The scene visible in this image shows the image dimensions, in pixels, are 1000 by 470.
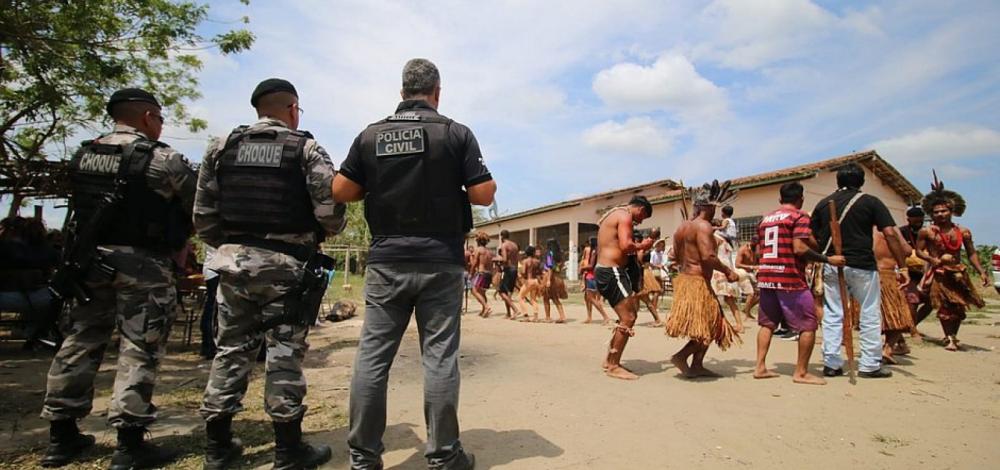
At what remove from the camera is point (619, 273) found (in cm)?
522

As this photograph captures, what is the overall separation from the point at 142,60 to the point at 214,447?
12.7m

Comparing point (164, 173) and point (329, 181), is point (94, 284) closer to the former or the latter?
point (164, 173)

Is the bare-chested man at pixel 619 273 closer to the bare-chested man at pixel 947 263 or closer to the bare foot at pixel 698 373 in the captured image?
the bare foot at pixel 698 373

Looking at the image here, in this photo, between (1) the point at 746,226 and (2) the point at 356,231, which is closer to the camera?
(1) the point at 746,226

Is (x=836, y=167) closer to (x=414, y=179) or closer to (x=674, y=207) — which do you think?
(x=674, y=207)

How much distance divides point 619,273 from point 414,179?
10.3 feet

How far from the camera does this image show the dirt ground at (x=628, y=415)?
9.81 feet

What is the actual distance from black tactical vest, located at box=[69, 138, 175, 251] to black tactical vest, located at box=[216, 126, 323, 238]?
514 millimetres

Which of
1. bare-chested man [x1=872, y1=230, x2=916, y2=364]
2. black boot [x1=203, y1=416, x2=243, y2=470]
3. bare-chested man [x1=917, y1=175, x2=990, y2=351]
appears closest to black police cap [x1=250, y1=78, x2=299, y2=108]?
black boot [x1=203, y1=416, x2=243, y2=470]

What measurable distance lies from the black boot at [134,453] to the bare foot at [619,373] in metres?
3.69

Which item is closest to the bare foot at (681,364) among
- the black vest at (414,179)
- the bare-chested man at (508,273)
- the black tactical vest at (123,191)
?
the black vest at (414,179)

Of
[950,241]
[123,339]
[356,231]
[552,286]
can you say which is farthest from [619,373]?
[356,231]

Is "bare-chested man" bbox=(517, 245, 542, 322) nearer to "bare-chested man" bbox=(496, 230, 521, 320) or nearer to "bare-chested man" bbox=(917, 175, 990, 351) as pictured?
"bare-chested man" bbox=(496, 230, 521, 320)

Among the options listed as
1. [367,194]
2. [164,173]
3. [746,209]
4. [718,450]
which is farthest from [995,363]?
[746,209]
